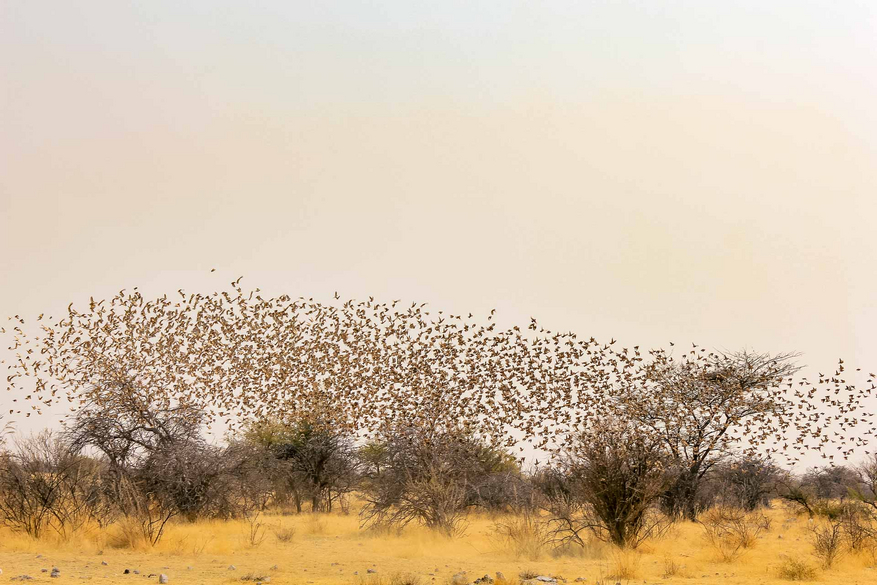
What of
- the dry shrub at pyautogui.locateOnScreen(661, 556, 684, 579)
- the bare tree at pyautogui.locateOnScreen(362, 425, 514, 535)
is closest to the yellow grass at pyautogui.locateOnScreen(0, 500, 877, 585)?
the dry shrub at pyautogui.locateOnScreen(661, 556, 684, 579)

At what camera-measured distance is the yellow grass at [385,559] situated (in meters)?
13.3

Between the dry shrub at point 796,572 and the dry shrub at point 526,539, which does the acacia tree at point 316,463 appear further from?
the dry shrub at point 796,572

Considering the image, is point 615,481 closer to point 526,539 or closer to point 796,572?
point 526,539

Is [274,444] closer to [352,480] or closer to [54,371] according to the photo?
[352,480]

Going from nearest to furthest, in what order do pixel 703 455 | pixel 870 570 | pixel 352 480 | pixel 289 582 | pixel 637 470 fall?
pixel 289 582, pixel 870 570, pixel 637 470, pixel 703 455, pixel 352 480

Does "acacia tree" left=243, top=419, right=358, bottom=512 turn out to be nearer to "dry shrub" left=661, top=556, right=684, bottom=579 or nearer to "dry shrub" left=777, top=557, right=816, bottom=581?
"dry shrub" left=661, top=556, right=684, bottom=579

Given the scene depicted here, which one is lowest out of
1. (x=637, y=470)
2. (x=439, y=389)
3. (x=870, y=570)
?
(x=870, y=570)

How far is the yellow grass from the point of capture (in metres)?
13.3

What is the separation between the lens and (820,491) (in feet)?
128

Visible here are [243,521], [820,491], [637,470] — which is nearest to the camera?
[637,470]

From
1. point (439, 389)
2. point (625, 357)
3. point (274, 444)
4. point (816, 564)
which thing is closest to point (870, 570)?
point (816, 564)

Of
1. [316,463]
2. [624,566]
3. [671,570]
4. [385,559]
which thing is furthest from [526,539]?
[316,463]

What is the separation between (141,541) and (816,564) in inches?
538

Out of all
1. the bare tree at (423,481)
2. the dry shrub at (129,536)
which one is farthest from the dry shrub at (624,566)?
the dry shrub at (129,536)
